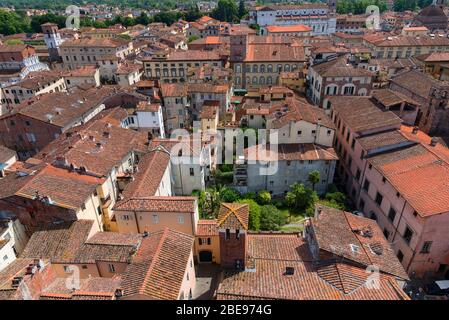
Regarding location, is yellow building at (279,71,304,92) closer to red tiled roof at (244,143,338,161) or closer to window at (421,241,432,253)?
red tiled roof at (244,143,338,161)

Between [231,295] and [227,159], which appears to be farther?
[227,159]

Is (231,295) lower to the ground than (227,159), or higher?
higher

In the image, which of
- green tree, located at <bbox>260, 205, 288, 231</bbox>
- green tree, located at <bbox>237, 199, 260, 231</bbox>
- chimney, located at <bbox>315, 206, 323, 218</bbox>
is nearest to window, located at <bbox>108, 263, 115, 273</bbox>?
green tree, located at <bbox>237, 199, 260, 231</bbox>

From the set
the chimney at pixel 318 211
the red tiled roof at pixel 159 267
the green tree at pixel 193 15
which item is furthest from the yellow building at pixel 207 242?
the green tree at pixel 193 15

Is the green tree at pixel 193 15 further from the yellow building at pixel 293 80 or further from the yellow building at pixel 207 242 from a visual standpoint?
the yellow building at pixel 207 242

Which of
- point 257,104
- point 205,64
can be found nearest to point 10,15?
point 205,64

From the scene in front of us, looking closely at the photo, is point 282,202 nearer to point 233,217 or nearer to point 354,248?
point 354,248
